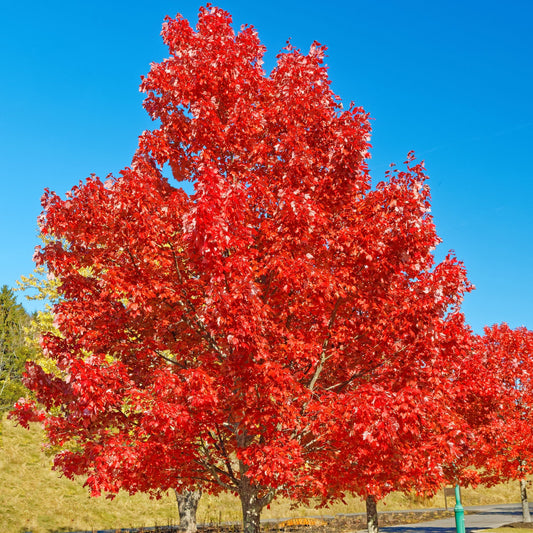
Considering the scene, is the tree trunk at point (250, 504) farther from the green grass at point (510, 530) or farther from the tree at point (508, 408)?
the green grass at point (510, 530)

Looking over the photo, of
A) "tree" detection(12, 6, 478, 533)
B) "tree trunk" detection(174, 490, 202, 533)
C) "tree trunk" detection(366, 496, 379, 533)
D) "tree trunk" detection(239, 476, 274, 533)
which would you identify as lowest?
"tree trunk" detection(174, 490, 202, 533)

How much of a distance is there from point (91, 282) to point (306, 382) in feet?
16.8

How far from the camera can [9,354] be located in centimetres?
5688

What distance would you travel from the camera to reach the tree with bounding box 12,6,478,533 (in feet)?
27.9

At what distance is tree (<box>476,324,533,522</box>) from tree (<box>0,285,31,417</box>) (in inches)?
1564

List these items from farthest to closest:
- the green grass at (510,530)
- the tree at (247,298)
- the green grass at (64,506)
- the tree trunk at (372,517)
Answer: the green grass at (64,506)
the green grass at (510,530)
the tree trunk at (372,517)
the tree at (247,298)

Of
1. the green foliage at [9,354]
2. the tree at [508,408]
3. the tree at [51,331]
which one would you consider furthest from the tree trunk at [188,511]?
the green foliage at [9,354]

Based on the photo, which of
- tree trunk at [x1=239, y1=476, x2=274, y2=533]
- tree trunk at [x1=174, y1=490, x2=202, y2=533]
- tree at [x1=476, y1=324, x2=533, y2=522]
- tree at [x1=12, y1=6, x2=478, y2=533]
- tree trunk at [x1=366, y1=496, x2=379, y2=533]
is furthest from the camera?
tree trunk at [x1=174, y1=490, x2=202, y2=533]

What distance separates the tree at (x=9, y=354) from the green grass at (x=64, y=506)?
26.3 feet

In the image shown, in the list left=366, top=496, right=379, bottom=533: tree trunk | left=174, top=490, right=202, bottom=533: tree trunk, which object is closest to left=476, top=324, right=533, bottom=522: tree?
left=366, top=496, right=379, bottom=533: tree trunk

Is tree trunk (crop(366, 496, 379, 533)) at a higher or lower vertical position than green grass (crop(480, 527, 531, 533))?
higher

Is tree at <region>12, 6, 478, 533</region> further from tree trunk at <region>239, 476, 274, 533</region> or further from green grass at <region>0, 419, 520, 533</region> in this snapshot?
green grass at <region>0, 419, 520, 533</region>

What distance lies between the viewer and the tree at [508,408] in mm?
20578

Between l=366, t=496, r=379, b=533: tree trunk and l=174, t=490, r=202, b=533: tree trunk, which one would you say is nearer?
l=366, t=496, r=379, b=533: tree trunk
